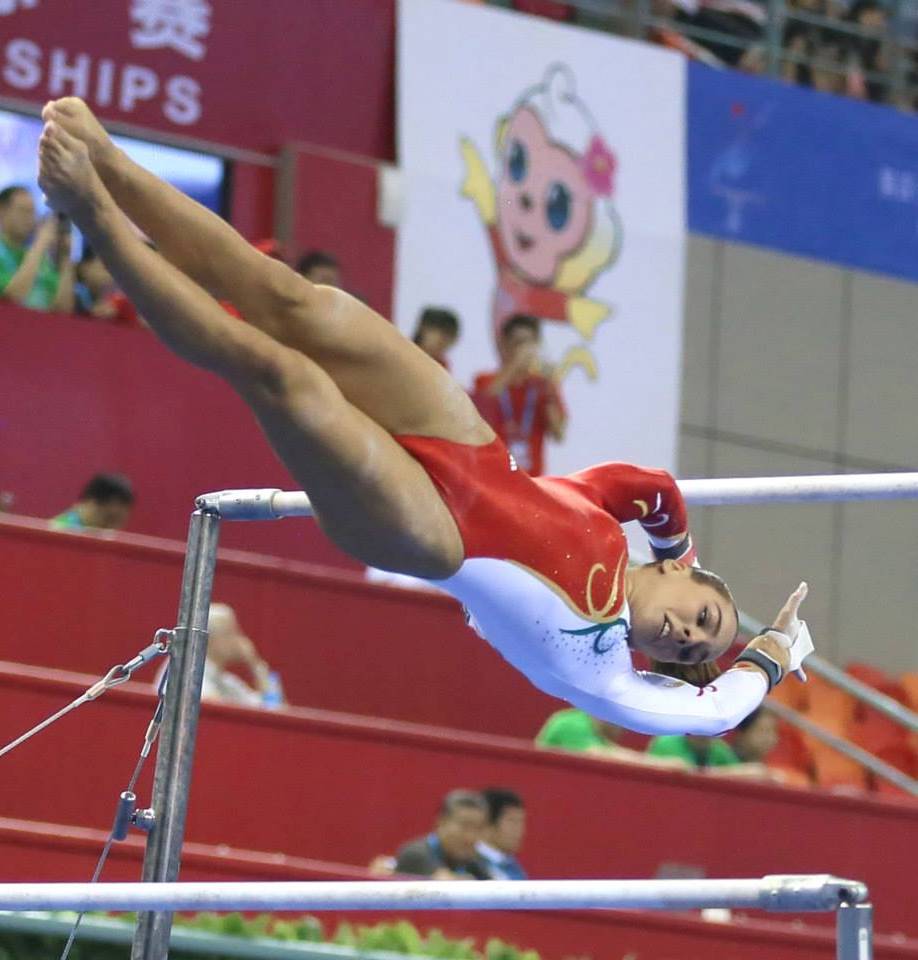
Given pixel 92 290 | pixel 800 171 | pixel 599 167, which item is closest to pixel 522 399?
pixel 92 290

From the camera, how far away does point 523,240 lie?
9.74 meters

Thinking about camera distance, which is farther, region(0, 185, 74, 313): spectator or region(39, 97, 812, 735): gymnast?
region(0, 185, 74, 313): spectator

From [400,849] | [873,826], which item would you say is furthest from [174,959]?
[873,826]

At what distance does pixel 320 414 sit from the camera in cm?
364

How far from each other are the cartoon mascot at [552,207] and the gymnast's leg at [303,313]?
5.68m

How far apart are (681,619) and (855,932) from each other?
1022mm

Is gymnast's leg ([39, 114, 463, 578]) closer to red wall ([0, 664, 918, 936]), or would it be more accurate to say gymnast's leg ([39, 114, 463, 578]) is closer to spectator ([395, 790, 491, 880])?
spectator ([395, 790, 491, 880])

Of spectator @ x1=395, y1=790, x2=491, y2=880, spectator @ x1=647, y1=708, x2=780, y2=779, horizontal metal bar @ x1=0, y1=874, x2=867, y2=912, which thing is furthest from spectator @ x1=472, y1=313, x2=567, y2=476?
horizontal metal bar @ x1=0, y1=874, x2=867, y2=912

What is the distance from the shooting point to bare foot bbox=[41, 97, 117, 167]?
3514 mm

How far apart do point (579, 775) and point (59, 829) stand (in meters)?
1.89

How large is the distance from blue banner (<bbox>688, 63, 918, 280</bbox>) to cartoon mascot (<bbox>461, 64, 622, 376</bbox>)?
24.0 inches

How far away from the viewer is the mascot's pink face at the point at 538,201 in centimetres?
971

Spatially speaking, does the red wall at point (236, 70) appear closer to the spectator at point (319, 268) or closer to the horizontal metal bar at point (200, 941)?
the spectator at point (319, 268)

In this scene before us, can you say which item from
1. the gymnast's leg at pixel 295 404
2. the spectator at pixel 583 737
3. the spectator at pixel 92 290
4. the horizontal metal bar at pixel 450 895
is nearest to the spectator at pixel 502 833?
the spectator at pixel 583 737
